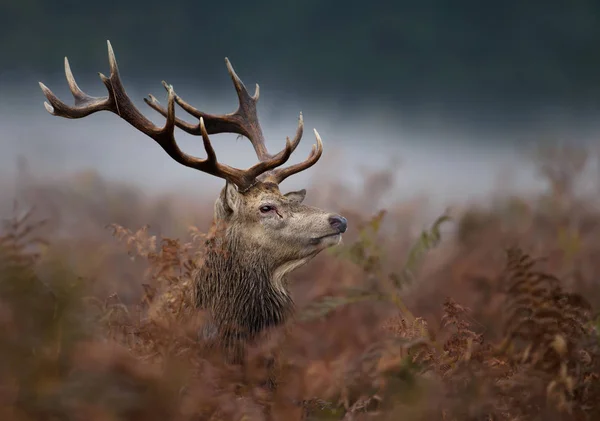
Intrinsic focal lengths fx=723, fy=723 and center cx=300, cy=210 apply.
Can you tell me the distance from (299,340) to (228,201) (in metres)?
1.32

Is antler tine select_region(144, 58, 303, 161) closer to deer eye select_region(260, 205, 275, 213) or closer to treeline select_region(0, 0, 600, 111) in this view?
deer eye select_region(260, 205, 275, 213)

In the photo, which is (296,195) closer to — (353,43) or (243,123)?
(243,123)

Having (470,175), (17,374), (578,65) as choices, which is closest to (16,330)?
(17,374)

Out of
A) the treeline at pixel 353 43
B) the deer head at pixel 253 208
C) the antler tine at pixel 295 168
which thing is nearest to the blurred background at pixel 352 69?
the treeline at pixel 353 43

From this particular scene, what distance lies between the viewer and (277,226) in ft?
13.1

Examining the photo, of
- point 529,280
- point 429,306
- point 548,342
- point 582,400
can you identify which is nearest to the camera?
point 582,400

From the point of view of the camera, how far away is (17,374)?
6.35 ft

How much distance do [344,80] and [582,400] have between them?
2153 centimetres

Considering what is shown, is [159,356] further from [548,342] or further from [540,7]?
[540,7]

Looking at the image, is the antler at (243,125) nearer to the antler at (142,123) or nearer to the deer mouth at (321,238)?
the antler at (142,123)

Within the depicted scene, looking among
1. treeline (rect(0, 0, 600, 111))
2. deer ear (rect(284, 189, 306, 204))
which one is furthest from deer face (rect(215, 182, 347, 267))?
treeline (rect(0, 0, 600, 111))

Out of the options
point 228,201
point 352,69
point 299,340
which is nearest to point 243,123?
point 228,201

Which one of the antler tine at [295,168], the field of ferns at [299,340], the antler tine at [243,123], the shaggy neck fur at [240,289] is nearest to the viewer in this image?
the field of ferns at [299,340]

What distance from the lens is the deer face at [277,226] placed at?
3955 mm
